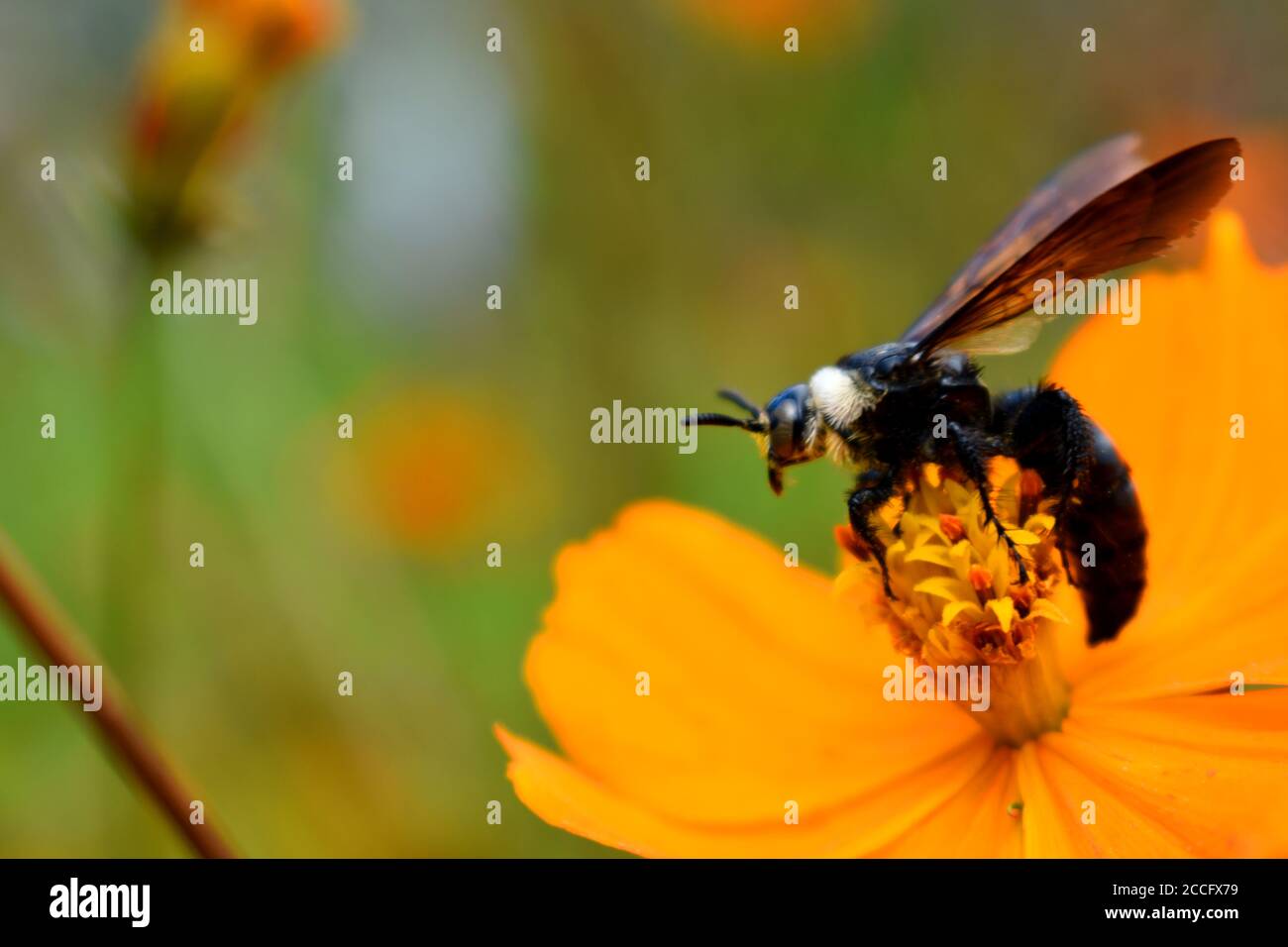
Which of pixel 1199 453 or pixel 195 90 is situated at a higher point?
pixel 195 90

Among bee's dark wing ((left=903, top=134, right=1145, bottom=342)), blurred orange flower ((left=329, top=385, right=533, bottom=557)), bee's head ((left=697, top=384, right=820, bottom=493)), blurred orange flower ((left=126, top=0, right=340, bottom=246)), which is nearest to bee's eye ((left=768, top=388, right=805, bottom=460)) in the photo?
bee's head ((left=697, top=384, right=820, bottom=493))

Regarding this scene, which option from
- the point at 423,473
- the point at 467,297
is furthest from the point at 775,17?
the point at 423,473

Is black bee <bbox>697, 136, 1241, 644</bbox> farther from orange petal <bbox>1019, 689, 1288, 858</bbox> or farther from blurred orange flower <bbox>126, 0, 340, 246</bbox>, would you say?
blurred orange flower <bbox>126, 0, 340, 246</bbox>

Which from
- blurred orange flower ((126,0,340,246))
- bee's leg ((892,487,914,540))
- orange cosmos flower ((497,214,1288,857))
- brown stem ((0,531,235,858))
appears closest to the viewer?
brown stem ((0,531,235,858))

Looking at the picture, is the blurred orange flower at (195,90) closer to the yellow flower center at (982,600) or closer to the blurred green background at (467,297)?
the blurred green background at (467,297)

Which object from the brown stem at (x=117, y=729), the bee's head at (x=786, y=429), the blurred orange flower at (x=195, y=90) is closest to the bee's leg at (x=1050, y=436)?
the bee's head at (x=786, y=429)

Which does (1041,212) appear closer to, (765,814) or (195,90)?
(765,814)
